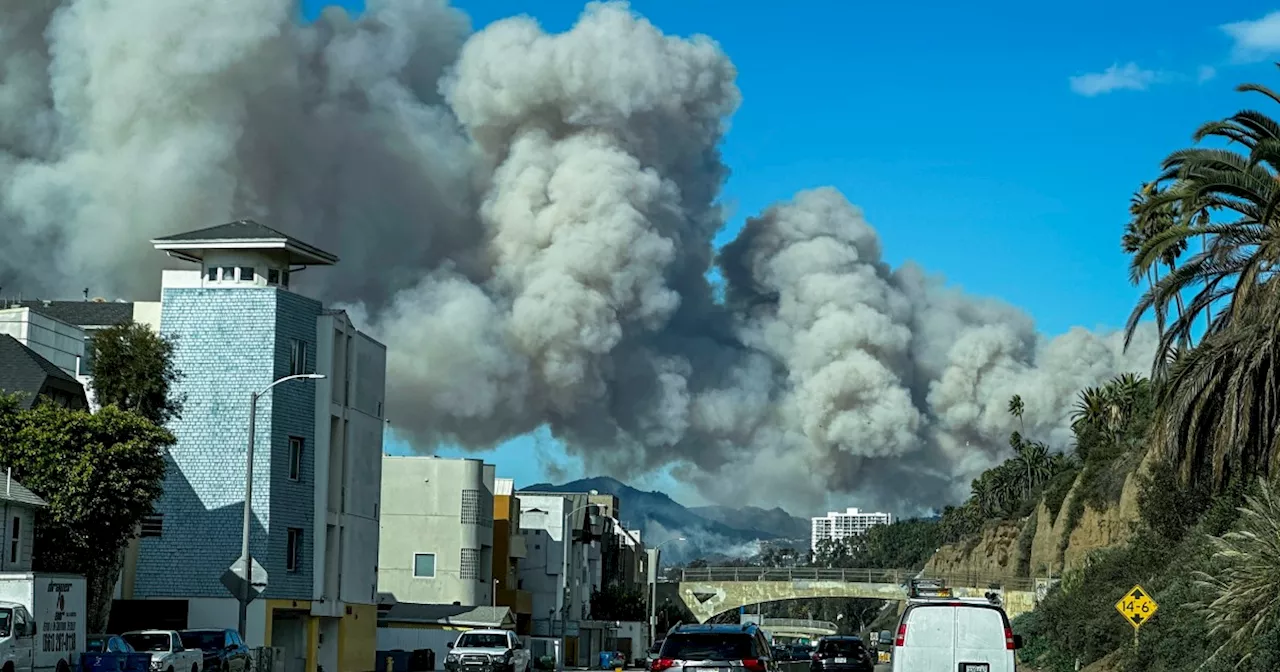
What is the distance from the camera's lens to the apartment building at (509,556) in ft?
325

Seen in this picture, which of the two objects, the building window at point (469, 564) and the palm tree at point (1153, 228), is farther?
the building window at point (469, 564)

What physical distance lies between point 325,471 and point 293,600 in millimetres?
5041

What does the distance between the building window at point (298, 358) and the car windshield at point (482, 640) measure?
13.9 metres

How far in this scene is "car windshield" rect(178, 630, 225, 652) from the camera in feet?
136

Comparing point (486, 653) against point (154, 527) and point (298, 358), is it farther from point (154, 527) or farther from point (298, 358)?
point (298, 358)

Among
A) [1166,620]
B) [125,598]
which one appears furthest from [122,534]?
[1166,620]

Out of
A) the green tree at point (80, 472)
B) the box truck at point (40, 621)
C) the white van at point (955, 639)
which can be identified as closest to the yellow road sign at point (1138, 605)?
the white van at point (955, 639)

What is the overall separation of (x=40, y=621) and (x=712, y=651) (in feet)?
47.7

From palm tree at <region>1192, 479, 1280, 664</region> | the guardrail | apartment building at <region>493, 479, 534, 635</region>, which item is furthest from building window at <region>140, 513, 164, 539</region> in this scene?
the guardrail

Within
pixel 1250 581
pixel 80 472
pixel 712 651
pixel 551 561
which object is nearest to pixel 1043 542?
pixel 551 561

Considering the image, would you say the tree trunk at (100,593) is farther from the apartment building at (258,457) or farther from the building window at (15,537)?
the apartment building at (258,457)

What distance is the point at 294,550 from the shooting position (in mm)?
59688

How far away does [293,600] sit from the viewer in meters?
59.1

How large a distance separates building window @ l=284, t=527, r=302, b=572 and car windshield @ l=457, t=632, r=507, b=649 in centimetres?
1147
